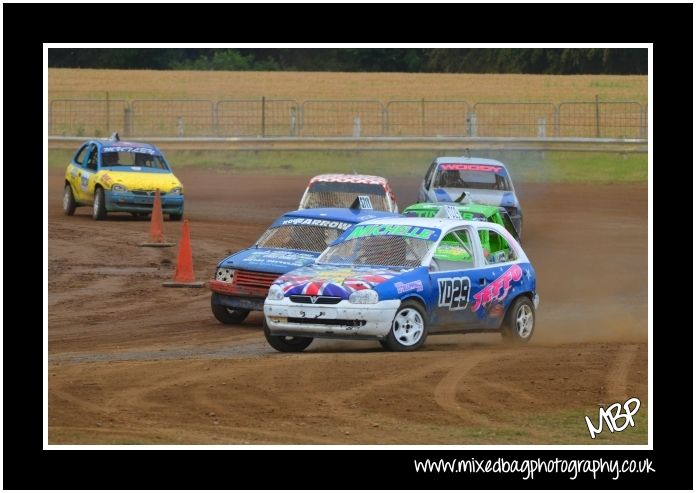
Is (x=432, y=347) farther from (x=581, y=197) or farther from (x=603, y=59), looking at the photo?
(x=603, y=59)

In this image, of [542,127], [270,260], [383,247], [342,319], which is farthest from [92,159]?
[542,127]

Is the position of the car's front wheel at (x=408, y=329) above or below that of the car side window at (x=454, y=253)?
below

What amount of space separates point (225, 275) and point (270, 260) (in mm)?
567

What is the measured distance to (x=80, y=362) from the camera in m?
14.0

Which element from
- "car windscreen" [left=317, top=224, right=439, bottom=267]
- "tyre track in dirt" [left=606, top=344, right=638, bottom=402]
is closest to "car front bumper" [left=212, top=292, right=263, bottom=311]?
"car windscreen" [left=317, top=224, right=439, bottom=267]

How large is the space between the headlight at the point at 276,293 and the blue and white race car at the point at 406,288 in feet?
0.03

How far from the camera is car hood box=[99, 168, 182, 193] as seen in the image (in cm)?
2861

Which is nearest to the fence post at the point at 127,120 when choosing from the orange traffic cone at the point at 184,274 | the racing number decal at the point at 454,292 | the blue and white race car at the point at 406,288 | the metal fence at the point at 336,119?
the metal fence at the point at 336,119

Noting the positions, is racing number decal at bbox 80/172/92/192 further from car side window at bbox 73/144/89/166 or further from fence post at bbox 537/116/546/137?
fence post at bbox 537/116/546/137

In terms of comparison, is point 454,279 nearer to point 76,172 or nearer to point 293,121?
point 76,172

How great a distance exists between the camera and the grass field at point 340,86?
52.7 meters

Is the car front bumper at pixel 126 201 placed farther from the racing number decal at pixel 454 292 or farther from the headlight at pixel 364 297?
the headlight at pixel 364 297

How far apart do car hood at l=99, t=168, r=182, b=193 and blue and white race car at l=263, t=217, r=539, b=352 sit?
1316cm

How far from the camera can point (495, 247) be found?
1634cm
